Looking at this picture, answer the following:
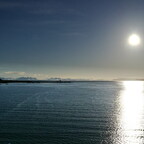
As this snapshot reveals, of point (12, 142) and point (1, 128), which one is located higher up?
point (1, 128)

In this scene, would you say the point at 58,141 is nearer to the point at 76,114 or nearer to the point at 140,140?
the point at 140,140

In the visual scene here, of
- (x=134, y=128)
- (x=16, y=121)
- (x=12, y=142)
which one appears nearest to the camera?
(x=12, y=142)

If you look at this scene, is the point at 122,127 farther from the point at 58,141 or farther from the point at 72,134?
the point at 58,141

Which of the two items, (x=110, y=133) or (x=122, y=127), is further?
(x=122, y=127)

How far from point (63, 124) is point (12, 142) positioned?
18.0 m

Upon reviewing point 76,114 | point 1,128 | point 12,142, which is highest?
point 76,114

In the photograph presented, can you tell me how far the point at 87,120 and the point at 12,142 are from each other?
26.2 m

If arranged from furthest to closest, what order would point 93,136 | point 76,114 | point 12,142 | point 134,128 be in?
1. point 76,114
2. point 134,128
3. point 93,136
4. point 12,142

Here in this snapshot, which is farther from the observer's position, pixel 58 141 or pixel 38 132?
pixel 38 132

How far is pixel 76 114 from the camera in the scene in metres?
78.8

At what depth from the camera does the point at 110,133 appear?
56.3 metres

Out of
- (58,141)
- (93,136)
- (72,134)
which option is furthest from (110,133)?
(58,141)

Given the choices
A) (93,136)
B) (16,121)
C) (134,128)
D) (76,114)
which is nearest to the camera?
(93,136)

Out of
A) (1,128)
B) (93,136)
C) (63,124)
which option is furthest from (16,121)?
(93,136)
